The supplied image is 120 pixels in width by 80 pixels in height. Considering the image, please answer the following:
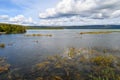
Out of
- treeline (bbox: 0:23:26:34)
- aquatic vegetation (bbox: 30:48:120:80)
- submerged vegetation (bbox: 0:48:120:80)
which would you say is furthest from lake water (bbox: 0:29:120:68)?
treeline (bbox: 0:23:26:34)

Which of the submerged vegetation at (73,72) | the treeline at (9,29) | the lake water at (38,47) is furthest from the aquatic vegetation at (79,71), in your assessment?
the treeline at (9,29)

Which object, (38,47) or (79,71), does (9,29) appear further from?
(79,71)

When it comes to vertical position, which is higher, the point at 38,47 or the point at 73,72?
the point at 73,72

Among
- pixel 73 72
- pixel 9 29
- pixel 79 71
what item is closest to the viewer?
pixel 73 72

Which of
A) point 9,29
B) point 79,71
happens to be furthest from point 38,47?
point 9,29

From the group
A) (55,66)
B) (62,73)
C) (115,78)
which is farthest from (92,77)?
(55,66)

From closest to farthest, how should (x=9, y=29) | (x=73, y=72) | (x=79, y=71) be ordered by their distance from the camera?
(x=73, y=72), (x=79, y=71), (x=9, y=29)

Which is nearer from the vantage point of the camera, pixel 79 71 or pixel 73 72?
pixel 73 72

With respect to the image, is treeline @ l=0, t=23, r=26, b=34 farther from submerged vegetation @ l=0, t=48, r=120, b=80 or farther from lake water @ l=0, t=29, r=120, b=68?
submerged vegetation @ l=0, t=48, r=120, b=80

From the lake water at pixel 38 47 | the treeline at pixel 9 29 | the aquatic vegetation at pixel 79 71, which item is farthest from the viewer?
the treeline at pixel 9 29

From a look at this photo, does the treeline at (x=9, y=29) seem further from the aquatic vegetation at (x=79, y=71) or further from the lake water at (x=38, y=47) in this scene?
the aquatic vegetation at (x=79, y=71)

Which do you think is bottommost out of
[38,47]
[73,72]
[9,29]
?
[9,29]

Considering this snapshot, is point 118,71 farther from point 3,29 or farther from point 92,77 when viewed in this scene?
point 3,29

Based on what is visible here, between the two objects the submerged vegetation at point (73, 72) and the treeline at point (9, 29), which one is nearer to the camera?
the submerged vegetation at point (73, 72)
